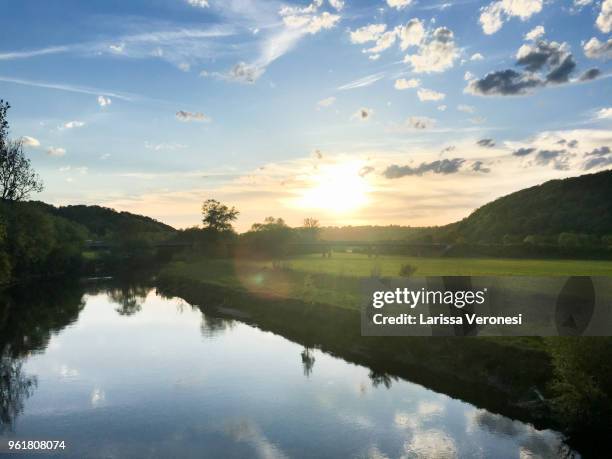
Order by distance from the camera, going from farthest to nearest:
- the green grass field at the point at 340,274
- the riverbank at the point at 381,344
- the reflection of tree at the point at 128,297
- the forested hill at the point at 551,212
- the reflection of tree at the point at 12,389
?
the forested hill at the point at 551,212 → the reflection of tree at the point at 128,297 → the green grass field at the point at 340,274 → the riverbank at the point at 381,344 → the reflection of tree at the point at 12,389

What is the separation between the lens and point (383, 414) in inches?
1062

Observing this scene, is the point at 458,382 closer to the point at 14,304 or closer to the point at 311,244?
the point at 14,304

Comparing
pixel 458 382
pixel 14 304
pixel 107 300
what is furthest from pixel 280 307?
pixel 14 304

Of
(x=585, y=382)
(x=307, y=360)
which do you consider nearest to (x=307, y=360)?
(x=307, y=360)

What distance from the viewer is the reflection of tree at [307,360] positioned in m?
35.3

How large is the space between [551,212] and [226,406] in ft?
389

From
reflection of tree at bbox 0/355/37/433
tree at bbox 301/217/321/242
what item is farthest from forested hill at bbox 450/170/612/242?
reflection of tree at bbox 0/355/37/433

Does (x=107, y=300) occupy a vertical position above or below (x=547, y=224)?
below

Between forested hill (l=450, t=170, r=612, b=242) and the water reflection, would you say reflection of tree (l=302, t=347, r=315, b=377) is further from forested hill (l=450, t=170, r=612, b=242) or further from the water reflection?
forested hill (l=450, t=170, r=612, b=242)

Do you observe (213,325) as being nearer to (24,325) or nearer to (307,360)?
(307,360)

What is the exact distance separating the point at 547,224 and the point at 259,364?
10511 cm

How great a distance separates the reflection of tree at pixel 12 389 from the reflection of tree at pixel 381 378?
2104 centimetres

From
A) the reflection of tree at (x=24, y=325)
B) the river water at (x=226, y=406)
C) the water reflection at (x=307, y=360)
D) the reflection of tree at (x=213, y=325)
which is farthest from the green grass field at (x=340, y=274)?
the reflection of tree at (x=24, y=325)

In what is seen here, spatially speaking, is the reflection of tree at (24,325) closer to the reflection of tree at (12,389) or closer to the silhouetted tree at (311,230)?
the reflection of tree at (12,389)
